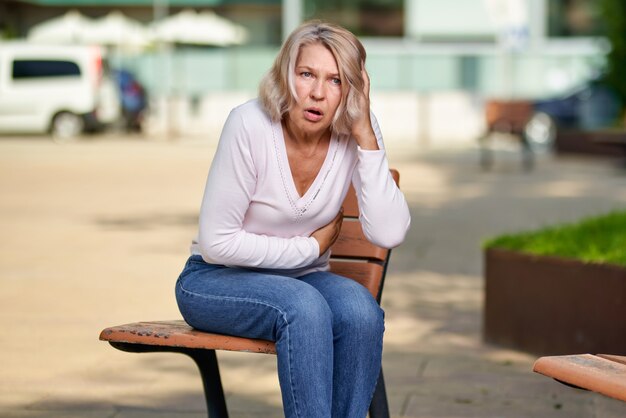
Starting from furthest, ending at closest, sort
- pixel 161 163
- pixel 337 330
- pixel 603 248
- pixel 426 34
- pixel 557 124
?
pixel 426 34 < pixel 557 124 < pixel 161 163 < pixel 603 248 < pixel 337 330

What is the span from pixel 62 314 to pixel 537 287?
2492 millimetres

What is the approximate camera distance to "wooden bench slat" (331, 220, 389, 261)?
422cm

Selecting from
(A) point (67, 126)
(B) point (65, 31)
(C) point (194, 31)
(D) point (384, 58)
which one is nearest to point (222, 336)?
(A) point (67, 126)

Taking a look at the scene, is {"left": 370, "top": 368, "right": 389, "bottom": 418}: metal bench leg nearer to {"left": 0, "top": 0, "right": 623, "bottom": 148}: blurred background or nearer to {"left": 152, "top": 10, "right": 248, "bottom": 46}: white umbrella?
{"left": 0, "top": 0, "right": 623, "bottom": 148}: blurred background

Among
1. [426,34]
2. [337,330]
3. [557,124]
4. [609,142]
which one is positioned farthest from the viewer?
[426,34]

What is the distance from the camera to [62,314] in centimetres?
682

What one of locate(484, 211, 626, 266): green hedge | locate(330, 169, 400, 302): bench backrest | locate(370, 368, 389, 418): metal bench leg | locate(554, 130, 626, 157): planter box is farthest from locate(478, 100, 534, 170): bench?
locate(370, 368, 389, 418): metal bench leg

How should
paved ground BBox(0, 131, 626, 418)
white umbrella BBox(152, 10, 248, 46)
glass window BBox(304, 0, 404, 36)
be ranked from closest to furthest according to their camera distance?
paved ground BBox(0, 131, 626, 418), white umbrella BBox(152, 10, 248, 46), glass window BBox(304, 0, 404, 36)

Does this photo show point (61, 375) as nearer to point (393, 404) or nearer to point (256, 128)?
point (393, 404)

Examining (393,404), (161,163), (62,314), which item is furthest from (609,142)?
(393,404)

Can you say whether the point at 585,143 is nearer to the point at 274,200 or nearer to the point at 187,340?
the point at 274,200

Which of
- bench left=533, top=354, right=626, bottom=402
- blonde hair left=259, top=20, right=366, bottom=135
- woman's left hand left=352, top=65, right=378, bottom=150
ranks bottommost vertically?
bench left=533, top=354, right=626, bottom=402

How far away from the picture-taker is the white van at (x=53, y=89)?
88.4ft

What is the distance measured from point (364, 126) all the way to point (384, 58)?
26.9m
